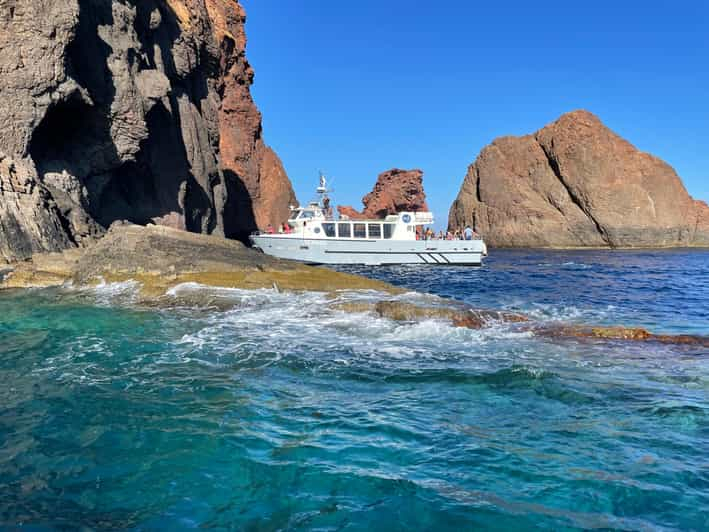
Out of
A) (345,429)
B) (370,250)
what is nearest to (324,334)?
(345,429)

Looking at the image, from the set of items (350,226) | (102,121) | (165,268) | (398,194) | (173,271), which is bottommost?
(173,271)

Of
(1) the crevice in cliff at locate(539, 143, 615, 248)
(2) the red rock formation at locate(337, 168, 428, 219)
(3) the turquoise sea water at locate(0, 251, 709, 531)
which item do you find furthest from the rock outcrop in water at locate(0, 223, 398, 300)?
(1) the crevice in cliff at locate(539, 143, 615, 248)

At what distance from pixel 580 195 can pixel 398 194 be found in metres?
31.1

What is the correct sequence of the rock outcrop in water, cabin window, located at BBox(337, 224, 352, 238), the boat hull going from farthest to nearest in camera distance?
cabin window, located at BBox(337, 224, 352, 238)
the boat hull
the rock outcrop in water

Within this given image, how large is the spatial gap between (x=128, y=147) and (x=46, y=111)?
519 centimetres

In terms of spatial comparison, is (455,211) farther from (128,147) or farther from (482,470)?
(482,470)

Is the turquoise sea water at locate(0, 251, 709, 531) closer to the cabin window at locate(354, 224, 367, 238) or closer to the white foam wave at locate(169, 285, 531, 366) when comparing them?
the white foam wave at locate(169, 285, 531, 366)

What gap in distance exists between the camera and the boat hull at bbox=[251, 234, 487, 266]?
1489 inches

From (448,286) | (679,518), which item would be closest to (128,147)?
(448,286)

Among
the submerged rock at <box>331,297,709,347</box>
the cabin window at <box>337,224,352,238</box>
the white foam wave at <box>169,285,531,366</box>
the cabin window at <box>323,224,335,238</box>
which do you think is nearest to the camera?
the white foam wave at <box>169,285,531,366</box>

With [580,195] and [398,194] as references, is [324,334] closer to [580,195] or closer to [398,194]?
[398,194]

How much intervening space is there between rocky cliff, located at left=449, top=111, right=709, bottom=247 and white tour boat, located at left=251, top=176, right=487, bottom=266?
1795 inches

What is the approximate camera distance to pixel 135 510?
445cm

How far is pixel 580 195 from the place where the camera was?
266ft
